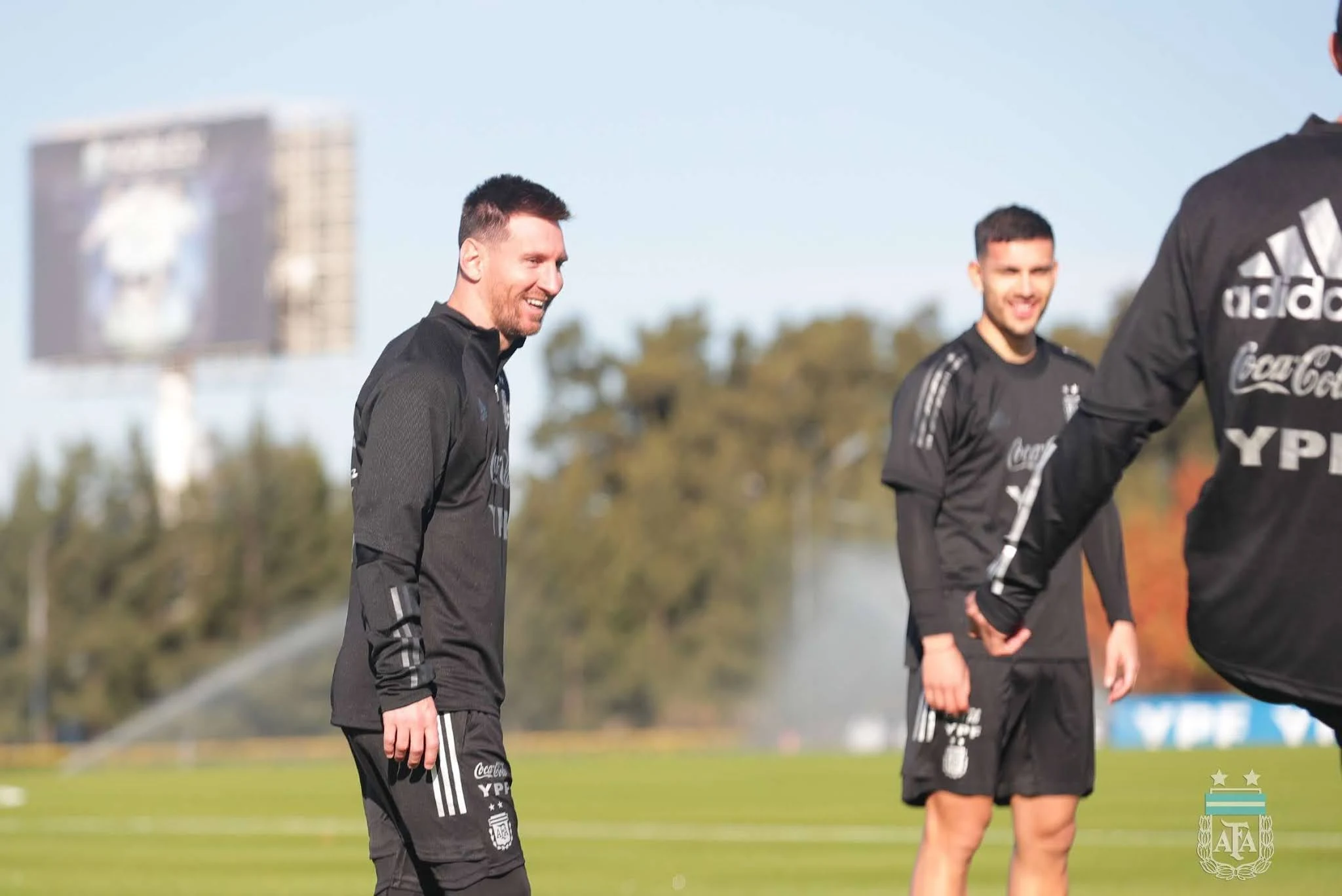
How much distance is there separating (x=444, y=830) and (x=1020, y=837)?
2.41 metres

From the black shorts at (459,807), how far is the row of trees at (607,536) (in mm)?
59060

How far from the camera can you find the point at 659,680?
7269cm

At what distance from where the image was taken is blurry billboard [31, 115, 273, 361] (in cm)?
5906

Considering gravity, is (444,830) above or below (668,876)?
above

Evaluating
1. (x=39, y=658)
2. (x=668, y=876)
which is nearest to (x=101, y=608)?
(x=39, y=658)

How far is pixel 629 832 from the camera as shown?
16.2 m

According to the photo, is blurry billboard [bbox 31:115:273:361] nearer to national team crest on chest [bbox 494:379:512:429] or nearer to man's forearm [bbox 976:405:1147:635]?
national team crest on chest [bbox 494:379:512:429]

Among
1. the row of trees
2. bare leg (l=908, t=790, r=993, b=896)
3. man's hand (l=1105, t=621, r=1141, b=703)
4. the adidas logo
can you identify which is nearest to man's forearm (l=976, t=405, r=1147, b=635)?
the adidas logo

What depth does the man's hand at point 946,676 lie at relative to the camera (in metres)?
6.13

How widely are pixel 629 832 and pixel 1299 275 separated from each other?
13.3 meters

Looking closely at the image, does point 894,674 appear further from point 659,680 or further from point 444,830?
point 444,830

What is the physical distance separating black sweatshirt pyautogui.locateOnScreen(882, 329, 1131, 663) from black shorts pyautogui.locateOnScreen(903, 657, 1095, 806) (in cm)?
10

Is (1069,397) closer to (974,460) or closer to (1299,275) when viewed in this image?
(974,460)

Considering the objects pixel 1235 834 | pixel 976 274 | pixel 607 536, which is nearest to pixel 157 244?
pixel 607 536
